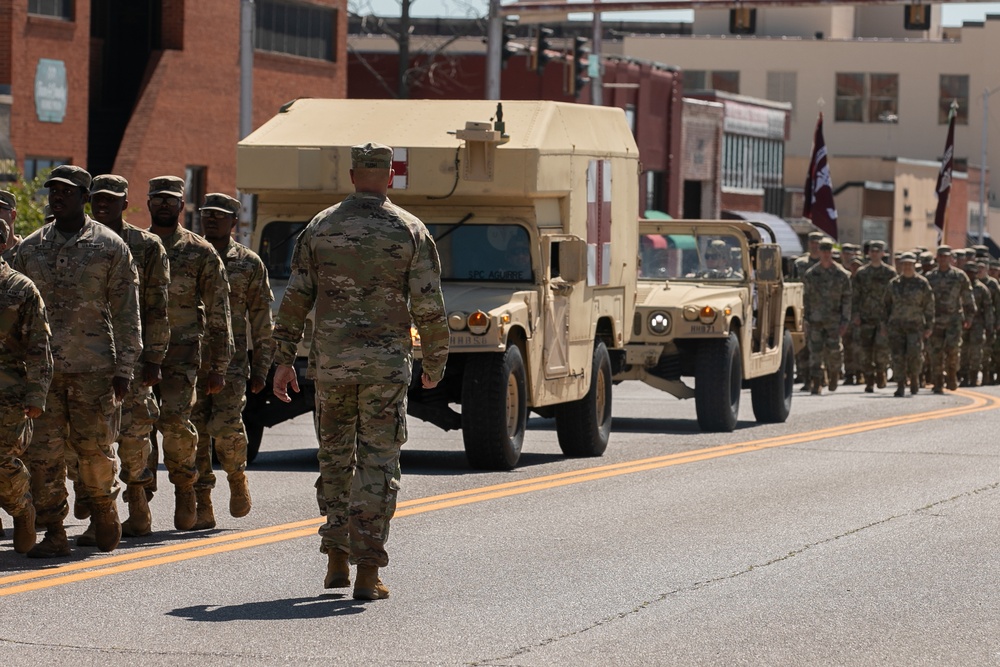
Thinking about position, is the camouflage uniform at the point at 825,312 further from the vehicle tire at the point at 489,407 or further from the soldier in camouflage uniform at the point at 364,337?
the soldier in camouflage uniform at the point at 364,337

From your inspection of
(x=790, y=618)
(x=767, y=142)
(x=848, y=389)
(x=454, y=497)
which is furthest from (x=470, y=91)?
(x=790, y=618)

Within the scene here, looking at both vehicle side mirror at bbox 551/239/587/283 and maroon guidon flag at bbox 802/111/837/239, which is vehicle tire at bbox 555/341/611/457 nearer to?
vehicle side mirror at bbox 551/239/587/283

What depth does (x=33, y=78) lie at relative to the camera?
35.8 metres

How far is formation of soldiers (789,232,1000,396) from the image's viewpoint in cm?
2802

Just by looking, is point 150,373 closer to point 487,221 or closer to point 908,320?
point 487,221

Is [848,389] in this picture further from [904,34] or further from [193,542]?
[904,34]

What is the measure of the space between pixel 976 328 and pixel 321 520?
72.8ft

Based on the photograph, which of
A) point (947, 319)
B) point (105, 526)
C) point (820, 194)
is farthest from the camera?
point (820, 194)

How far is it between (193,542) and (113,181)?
6.11 feet

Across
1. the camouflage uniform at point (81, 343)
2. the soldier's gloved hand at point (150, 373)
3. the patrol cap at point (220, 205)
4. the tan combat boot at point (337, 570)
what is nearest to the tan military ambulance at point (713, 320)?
the patrol cap at point (220, 205)

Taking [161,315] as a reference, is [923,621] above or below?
below

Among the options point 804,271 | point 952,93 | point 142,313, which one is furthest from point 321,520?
point 952,93

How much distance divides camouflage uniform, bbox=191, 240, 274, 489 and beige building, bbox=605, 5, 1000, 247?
76591 mm

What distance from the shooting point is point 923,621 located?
8.89 metres
